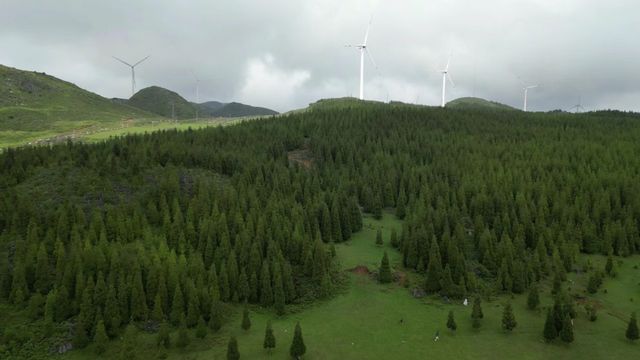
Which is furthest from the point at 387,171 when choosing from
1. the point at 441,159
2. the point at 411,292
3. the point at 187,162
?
the point at 411,292

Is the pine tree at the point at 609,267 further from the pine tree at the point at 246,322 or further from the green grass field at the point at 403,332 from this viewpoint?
the pine tree at the point at 246,322

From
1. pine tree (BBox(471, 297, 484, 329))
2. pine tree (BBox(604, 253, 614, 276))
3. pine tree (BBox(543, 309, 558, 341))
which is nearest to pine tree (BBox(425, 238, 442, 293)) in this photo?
pine tree (BBox(471, 297, 484, 329))

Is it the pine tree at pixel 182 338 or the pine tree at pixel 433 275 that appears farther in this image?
the pine tree at pixel 433 275

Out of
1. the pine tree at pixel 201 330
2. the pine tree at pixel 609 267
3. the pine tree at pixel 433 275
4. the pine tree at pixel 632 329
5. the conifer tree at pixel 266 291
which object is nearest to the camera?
the pine tree at pixel 632 329

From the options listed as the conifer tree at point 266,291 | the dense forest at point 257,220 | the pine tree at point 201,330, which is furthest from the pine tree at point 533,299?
the pine tree at point 201,330

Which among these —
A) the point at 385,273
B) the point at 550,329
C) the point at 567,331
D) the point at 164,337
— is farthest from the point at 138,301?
the point at 567,331

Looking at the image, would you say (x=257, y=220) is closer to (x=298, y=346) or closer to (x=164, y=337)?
(x=164, y=337)

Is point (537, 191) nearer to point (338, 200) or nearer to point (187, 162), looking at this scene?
point (338, 200)
